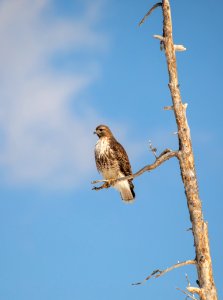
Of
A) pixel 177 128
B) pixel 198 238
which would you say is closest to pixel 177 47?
pixel 177 128

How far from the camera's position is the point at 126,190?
56.9 feet

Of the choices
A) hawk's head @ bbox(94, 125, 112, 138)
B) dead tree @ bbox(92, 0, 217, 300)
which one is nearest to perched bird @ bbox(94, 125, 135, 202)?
hawk's head @ bbox(94, 125, 112, 138)

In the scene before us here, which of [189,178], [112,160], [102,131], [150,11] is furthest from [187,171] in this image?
[102,131]

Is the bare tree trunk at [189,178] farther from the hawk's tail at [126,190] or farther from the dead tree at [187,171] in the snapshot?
the hawk's tail at [126,190]

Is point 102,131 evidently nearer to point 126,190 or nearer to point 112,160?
point 112,160

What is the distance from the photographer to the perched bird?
55.8 ft

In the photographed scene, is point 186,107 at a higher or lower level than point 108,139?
lower

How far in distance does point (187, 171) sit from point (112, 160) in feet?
17.5

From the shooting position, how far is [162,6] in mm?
A: 12938

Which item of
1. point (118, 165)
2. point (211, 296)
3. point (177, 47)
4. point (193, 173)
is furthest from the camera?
point (118, 165)

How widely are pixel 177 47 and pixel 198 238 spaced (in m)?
4.55

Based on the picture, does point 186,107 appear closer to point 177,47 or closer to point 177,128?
point 177,128

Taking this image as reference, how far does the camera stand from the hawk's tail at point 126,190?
17250mm

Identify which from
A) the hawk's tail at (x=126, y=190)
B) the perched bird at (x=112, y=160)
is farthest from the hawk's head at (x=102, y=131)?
the hawk's tail at (x=126, y=190)
